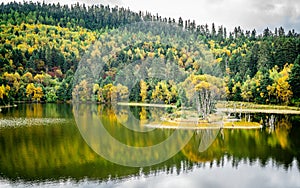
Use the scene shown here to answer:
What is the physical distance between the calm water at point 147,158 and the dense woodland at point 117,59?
8.75 m

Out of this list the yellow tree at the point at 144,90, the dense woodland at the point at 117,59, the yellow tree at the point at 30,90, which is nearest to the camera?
the dense woodland at the point at 117,59

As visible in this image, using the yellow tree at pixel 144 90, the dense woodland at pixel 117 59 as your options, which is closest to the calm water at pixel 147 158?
the dense woodland at pixel 117 59

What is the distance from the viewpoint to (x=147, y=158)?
17.5 metres

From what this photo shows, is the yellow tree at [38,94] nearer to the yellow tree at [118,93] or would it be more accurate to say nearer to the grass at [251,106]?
the yellow tree at [118,93]

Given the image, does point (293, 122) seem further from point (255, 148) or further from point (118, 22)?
point (118, 22)

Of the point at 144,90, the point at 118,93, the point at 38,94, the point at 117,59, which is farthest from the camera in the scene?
the point at 117,59

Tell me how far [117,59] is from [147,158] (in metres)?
46.3

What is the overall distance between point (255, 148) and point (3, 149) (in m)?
11.4

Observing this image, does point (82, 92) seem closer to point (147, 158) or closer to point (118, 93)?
point (118, 93)

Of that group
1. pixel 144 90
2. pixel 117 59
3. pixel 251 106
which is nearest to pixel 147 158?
pixel 251 106

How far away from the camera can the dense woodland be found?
4328cm

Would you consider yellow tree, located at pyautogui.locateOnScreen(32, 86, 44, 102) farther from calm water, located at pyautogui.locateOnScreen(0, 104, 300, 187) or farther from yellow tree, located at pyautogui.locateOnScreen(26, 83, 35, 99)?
calm water, located at pyautogui.locateOnScreen(0, 104, 300, 187)

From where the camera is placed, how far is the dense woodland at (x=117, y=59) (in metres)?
43.3

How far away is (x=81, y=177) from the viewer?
14078 millimetres
